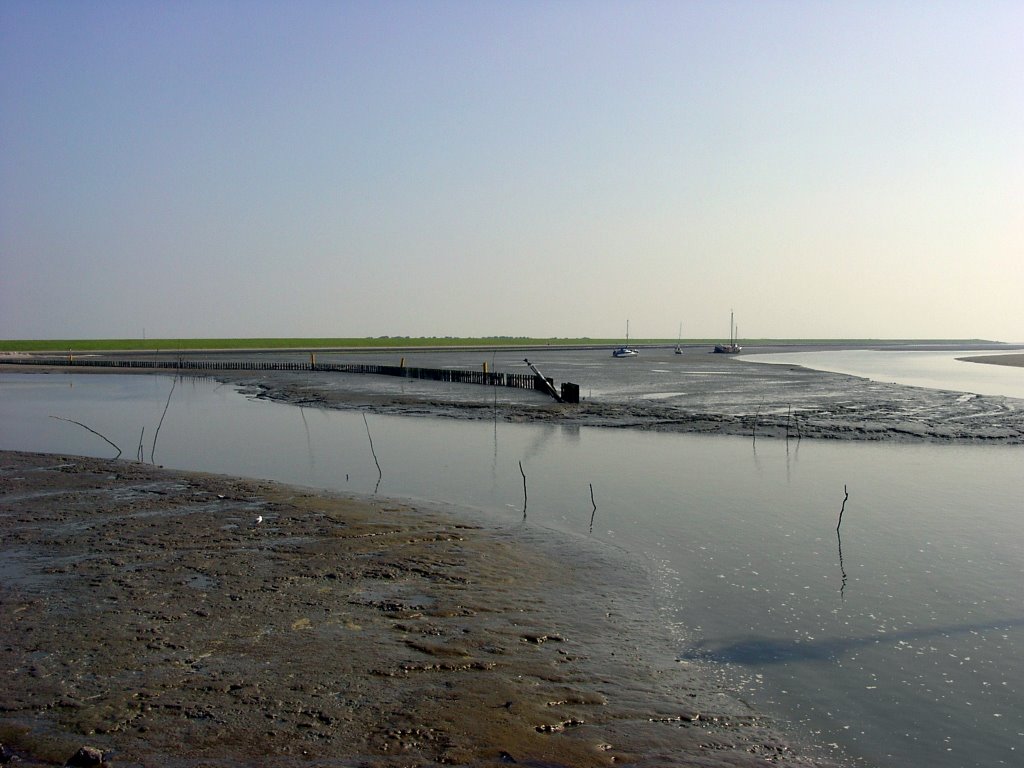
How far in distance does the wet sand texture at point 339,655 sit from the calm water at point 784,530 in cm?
102

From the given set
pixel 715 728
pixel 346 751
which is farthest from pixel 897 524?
pixel 346 751

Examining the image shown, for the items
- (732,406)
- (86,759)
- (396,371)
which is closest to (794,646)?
(86,759)

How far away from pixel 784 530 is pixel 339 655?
10.1m

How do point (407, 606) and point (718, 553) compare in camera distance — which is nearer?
point (407, 606)

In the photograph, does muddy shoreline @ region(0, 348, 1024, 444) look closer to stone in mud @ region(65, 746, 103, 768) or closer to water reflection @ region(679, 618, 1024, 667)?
water reflection @ region(679, 618, 1024, 667)

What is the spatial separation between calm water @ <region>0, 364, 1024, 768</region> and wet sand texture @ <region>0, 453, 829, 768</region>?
1.02 metres

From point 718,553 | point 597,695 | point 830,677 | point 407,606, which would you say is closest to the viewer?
point 597,695

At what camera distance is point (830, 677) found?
9242 millimetres

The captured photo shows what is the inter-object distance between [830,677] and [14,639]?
9.05m

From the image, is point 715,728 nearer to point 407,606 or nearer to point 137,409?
point 407,606

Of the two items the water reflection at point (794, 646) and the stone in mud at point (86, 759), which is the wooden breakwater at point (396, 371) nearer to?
the water reflection at point (794, 646)

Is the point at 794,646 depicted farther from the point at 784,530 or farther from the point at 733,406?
the point at 733,406

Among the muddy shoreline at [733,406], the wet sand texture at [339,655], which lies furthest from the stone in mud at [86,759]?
the muddy shoreline at [733,406]

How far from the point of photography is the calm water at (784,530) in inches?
348
